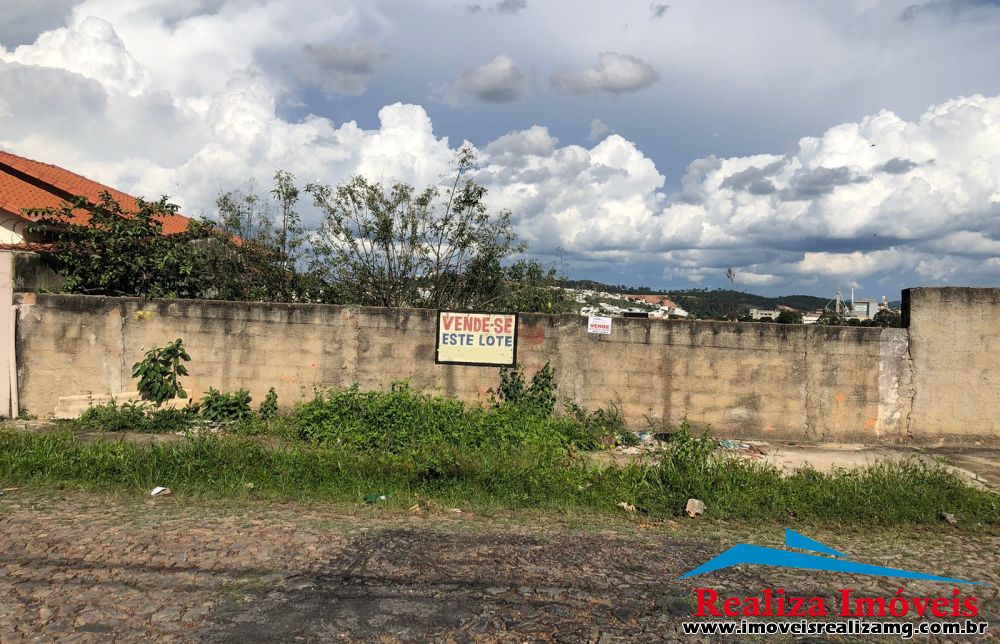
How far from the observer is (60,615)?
3.69m

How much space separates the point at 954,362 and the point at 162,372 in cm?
1056

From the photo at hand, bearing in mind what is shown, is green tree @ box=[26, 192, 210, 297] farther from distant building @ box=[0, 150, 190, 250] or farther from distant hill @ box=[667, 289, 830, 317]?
distant hill @ box=[667, 289, 830, 317]

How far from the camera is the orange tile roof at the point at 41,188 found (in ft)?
48.6

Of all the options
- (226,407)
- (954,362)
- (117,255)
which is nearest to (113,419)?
(226,407)

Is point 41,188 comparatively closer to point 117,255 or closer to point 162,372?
point 117,255

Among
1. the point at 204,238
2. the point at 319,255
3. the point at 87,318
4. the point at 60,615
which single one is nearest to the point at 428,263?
the point at 319,255

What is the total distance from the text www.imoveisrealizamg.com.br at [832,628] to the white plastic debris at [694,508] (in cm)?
191

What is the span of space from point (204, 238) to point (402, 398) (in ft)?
18.8

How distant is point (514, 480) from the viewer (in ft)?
20.7

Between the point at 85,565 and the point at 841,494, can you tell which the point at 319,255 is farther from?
the point at 841,494

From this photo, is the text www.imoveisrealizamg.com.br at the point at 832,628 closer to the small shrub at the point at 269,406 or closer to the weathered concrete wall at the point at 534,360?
the weathered concrete wall at the point at 534,360

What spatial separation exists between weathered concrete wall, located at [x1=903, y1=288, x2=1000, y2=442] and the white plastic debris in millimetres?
4288

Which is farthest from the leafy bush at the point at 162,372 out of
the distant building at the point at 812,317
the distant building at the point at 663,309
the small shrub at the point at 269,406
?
the distant building at the point at 812,317

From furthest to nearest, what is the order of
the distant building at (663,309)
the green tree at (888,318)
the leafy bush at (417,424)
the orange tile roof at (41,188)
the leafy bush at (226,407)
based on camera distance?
the orange tile roof at (41,188)
the distant building at (663,309)
the leafy bush at (226,407)
the green tree at (888,318)
the leafy bush at (417,424)
